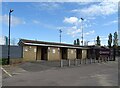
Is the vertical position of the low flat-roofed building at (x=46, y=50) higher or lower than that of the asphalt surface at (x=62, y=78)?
higher

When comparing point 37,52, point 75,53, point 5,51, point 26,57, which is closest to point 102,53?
point 75,53

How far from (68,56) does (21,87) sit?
4218 cm

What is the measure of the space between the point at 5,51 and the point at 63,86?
27.6 m

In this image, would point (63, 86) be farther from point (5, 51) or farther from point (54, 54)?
point (54, 54)

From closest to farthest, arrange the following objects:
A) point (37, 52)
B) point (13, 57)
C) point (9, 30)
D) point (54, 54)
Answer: point (9, 30) → point (13, 57) → point (37, 52) → point (54, 54)

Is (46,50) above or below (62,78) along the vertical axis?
above

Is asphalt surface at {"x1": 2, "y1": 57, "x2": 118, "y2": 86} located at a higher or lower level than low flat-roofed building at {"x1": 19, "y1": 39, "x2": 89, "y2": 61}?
lower

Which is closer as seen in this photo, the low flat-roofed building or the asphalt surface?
the asphalt surface

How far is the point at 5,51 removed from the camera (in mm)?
40406

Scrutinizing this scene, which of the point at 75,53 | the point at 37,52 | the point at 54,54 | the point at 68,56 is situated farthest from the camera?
the point at 75,53

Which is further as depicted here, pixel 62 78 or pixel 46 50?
pixel 46 50

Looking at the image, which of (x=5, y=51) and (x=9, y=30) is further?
(x=5, y=51)

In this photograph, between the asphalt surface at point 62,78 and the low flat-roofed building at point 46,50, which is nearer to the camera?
the asphalt surface at point 62,78

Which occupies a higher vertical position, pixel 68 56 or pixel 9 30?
pixel 9 30
